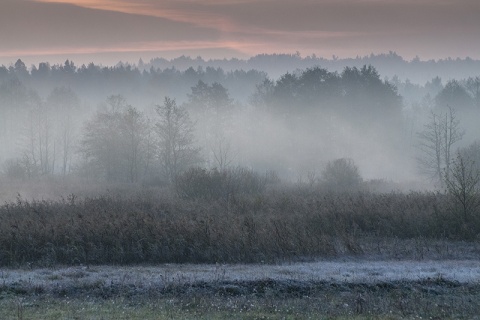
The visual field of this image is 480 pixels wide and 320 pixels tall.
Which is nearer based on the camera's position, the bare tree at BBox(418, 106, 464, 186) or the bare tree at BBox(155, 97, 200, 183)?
the bare tree at BBox(418, 106, 464, 186)

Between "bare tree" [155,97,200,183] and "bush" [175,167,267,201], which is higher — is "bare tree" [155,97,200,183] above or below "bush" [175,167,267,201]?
above

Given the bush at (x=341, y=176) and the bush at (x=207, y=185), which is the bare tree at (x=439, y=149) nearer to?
the bush at (x=341, y=176)

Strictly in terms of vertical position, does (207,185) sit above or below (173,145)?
below

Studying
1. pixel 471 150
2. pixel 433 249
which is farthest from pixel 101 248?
pixel 471 150

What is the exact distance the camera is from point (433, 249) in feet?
63.3

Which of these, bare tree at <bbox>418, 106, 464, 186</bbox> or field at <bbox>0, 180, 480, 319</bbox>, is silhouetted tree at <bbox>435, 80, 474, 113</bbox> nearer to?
bare tree at <bbox>418, 106, 464, 186</bbox>

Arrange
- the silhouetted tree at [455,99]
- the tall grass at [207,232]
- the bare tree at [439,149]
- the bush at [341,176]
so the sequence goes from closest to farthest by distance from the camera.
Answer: the tall grass at [207,232], the bush at [341,176], the bare tree at [439,149], the silhouetted tree at [455,99]

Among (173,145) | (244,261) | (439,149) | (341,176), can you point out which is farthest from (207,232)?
(439,149)

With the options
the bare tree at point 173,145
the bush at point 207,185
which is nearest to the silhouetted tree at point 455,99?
the bare tree at point 173,145

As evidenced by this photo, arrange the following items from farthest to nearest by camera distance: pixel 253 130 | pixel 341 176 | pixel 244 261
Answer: pixel 253 130 < pixel 341 176 < pixel 244 261

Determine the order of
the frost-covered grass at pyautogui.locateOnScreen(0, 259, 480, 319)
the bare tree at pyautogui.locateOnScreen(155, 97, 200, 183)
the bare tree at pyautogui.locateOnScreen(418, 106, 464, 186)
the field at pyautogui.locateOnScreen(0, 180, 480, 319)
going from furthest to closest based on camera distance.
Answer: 1. the bare tree at pyautogui.locateOnScreen(155, 97, 200, 183)
2. the bare tree at pyautogui.locateOnScreen(418, 106, 464, 186)
3. the field at pyautogui.locateOnScreen(0, 180, 480, 319)
4. the frost-covered grass at pyautogui.locateOnScreen(0, 259, 480, 319)

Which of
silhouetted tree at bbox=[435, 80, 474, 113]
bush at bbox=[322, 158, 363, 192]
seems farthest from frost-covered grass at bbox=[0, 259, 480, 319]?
silhouetted tree at bbox=[435, 80, 474, 113]

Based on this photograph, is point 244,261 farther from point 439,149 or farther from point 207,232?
point 439,149

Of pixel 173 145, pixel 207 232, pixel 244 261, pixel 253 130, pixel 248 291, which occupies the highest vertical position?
pixel 253 130
